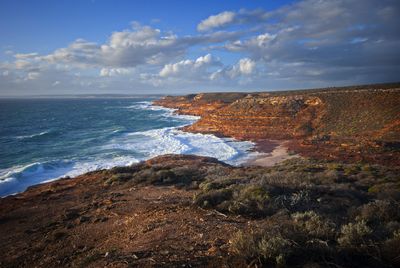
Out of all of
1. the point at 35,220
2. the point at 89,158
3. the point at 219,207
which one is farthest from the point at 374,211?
the point at 89,158

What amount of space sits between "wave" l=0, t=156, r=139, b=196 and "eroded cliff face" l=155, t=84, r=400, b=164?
20080 millimetres

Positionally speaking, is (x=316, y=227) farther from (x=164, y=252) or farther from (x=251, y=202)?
(x=164, y=252)

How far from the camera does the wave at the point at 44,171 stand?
2383cm

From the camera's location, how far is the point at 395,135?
3378cm

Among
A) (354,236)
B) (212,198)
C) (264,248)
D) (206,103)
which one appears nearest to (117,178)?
(212,198)

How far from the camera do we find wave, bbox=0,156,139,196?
78.2ft

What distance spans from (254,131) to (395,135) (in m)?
18.5

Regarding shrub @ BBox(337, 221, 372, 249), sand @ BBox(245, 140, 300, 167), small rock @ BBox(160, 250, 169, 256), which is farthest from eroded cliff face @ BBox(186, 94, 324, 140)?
small rock @ BBox(160, 250, 169, 256)

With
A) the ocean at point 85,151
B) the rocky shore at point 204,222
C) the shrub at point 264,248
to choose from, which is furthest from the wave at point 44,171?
the shrub at point 264,248

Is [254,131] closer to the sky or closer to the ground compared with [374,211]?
closer to the ground

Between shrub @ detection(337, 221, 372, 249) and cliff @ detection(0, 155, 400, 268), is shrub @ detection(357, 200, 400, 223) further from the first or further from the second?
shrub @ detection(337, 221, 372, 249)

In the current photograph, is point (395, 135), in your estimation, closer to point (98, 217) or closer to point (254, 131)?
point (254, 131)

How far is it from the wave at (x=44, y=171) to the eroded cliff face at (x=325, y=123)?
20080 mm

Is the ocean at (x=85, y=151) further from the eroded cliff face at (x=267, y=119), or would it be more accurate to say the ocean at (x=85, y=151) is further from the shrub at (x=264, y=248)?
the shrub at (x=264, y=248)
